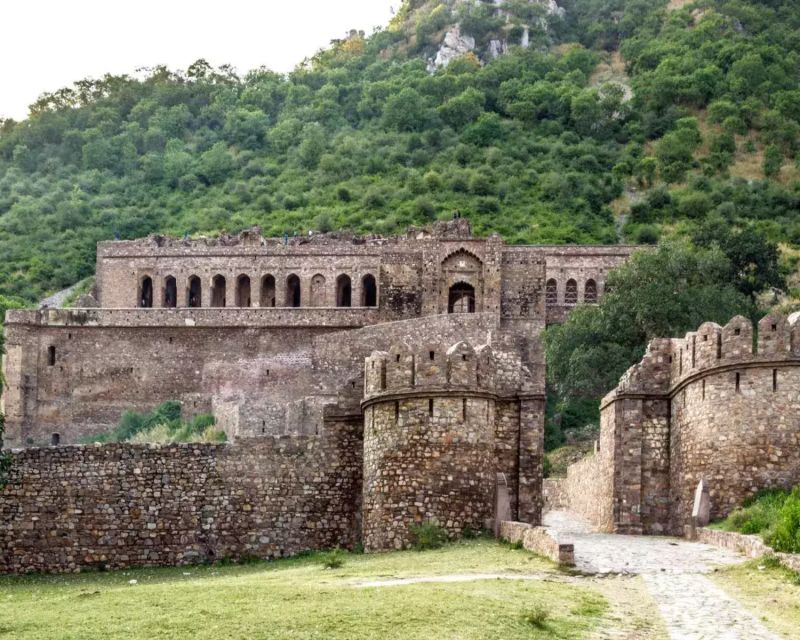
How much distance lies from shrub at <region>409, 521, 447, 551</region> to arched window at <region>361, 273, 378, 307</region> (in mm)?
49153

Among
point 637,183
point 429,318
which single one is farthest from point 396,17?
point 429,318

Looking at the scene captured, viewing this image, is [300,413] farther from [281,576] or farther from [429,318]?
[281,576]

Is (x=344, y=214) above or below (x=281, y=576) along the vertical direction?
above

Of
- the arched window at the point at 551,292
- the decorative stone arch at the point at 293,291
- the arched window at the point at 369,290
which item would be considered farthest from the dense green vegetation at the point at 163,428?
the arched window at the point at 551,292

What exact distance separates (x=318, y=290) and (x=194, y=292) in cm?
642

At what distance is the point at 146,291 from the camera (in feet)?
272

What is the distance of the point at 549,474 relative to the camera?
51594 millimetres

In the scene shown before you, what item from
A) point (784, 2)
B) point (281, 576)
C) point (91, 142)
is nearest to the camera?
point (281, 576)

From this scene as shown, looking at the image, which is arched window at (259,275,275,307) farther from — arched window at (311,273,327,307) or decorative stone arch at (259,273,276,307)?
arched window at (311,273,327,307)

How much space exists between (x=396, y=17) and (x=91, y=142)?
156 ft

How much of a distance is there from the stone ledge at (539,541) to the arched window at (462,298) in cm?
4330

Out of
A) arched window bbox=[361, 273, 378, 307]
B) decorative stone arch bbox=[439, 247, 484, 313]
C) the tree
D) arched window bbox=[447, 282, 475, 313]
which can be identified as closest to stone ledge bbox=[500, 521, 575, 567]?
the tree

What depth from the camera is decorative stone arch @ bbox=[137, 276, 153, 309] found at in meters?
82.1

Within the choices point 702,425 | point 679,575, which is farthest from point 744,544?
point 702,425
